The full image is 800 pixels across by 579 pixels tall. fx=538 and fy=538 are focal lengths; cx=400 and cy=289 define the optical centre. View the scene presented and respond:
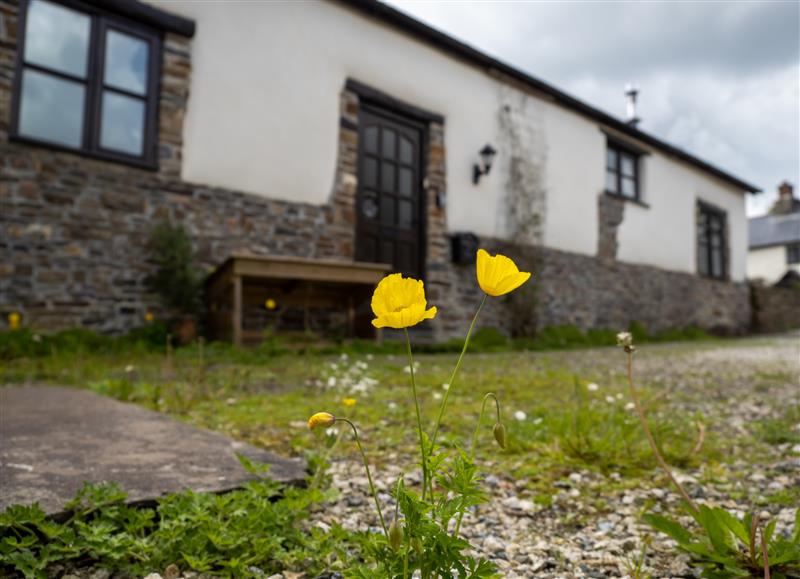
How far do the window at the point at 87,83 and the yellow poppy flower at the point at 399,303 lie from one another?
516 cm

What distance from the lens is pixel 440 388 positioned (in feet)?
10.6

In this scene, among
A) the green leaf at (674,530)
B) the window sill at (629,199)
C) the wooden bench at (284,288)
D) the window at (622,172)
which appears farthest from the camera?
the window at (622,172)

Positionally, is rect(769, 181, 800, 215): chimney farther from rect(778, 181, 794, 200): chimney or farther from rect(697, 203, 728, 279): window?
rect(697, 203, 728, 279): window

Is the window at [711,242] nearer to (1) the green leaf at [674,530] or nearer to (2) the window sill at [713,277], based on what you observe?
(2) the window sill at [713,277]

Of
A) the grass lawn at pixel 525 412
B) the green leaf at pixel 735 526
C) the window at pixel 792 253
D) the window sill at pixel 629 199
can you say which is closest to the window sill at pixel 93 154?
the grass lawn at pixel 525 412

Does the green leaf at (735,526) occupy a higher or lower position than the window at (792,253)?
lower

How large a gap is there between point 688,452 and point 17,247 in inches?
200

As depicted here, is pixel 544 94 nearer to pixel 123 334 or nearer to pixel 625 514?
pixel 123 334

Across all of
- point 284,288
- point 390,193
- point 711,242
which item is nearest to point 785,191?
point 711,242

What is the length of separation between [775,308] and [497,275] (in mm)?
17178

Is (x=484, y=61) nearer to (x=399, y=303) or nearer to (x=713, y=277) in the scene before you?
(x=399, y=303)

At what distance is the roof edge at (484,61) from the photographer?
22.6 ft

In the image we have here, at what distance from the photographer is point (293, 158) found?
245 inches

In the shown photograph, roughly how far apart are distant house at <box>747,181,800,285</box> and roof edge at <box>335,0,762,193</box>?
21416 mm
